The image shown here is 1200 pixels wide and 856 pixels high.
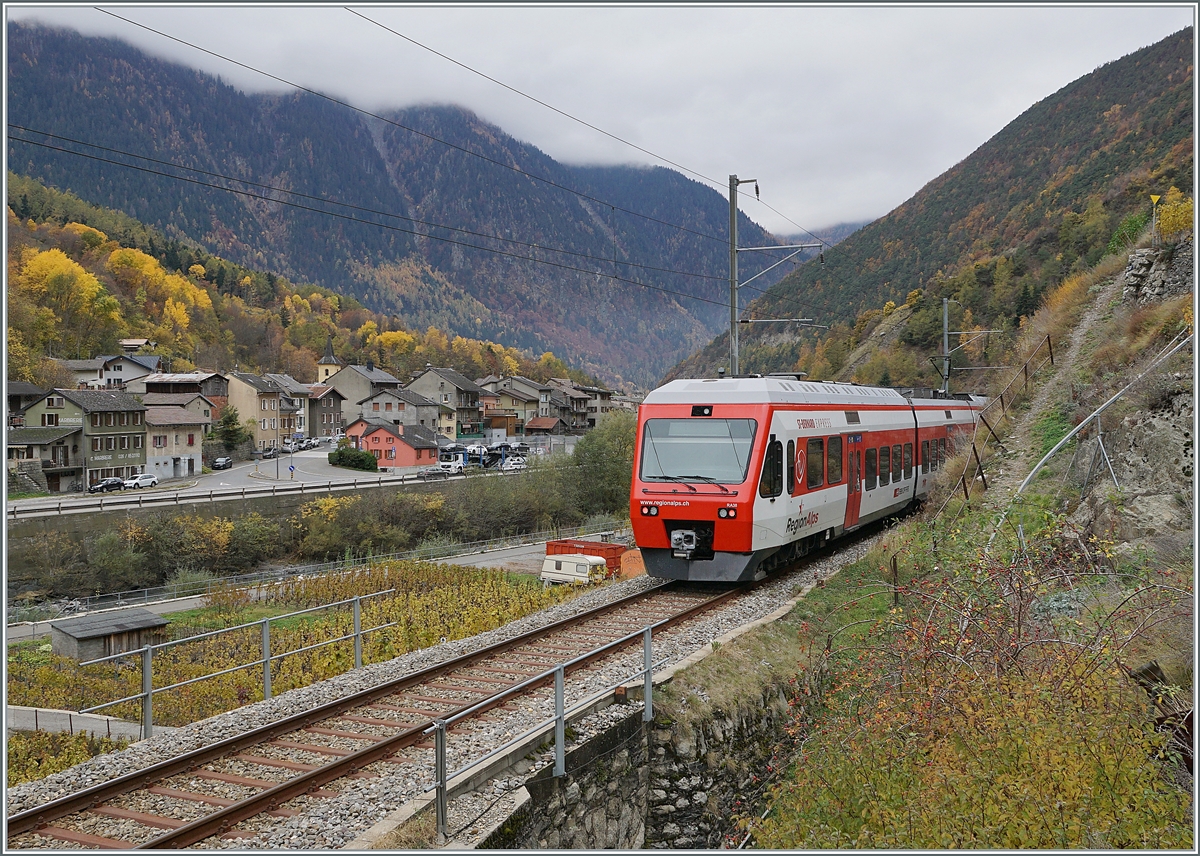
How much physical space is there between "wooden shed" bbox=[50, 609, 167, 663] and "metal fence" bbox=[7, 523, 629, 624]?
11.7 metres

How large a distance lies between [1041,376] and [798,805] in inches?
759

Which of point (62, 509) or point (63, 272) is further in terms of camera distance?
point (63, 272)

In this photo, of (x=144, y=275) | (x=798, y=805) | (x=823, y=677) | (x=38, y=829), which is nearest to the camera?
(x=38, y=829)

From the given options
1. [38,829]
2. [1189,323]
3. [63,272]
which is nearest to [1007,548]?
[1189,323]

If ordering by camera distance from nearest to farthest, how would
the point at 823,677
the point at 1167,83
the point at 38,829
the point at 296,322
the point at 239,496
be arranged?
1. the point at 38,829
2. the point at 823,677
3. the point at 239,496
4. the point at 1167,83
5. the point at 296,322

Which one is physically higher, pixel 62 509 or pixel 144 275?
pixel 144 275

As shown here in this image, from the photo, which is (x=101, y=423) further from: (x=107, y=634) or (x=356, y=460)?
(x=107, y=634)

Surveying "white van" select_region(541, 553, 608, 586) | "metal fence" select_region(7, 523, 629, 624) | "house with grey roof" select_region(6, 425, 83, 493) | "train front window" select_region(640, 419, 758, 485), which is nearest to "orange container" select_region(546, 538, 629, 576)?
"white van" select_region(541, 553, 608, 586)

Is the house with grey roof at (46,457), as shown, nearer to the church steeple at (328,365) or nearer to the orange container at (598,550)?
the orange container at (598,550)

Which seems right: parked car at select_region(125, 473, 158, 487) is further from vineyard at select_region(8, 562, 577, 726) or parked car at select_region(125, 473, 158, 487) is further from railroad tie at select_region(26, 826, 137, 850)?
railroad tie at select_region(26, 826, 137, 850)

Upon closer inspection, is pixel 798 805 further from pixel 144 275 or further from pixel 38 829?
pixel 144 275

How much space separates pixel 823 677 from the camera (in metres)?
11.0

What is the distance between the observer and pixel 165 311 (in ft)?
357

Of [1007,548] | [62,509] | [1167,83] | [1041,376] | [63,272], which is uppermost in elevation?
[1167,83]
